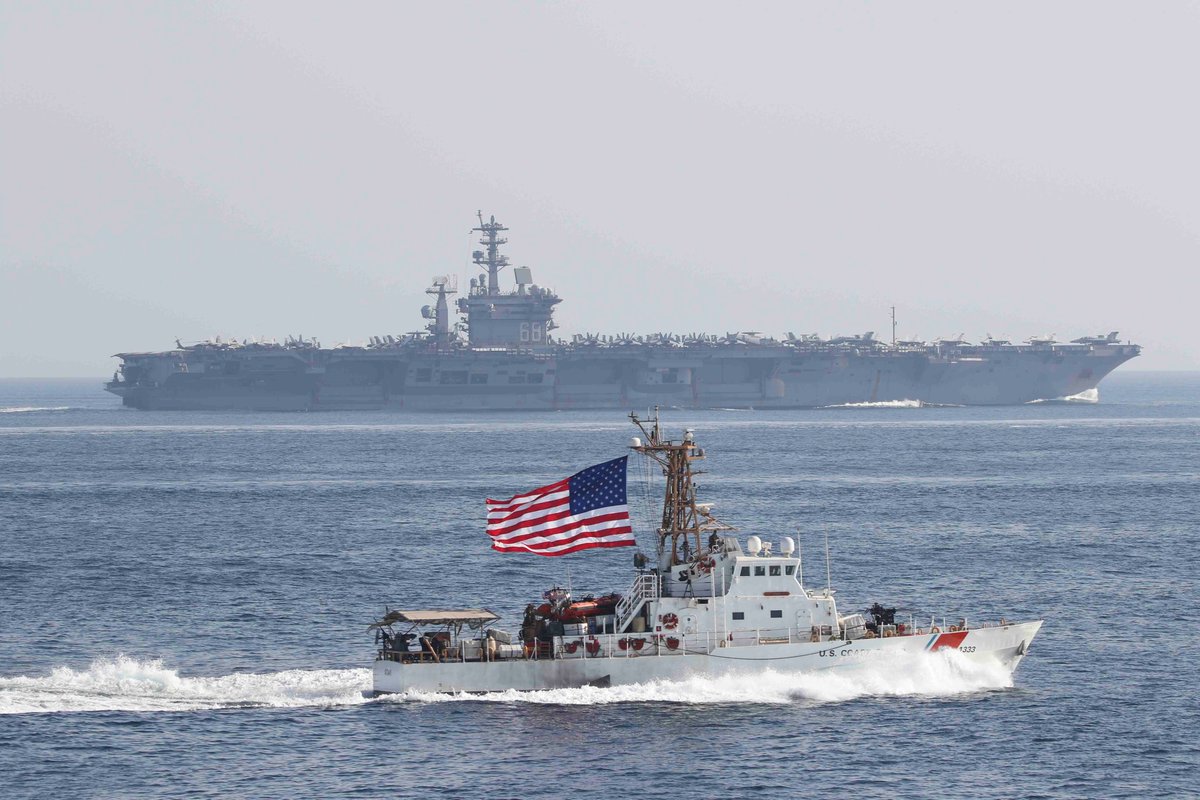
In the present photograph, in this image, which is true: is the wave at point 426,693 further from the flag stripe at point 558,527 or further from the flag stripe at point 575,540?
the flag stripe at point 558,527

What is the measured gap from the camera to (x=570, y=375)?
502 ft

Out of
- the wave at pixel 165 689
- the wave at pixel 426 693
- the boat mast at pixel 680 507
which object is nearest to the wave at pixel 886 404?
the wave at pixel 426 693

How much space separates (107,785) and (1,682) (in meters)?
8.08

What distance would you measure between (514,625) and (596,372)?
11156cm

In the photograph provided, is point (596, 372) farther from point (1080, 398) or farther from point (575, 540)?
point (575, 540)

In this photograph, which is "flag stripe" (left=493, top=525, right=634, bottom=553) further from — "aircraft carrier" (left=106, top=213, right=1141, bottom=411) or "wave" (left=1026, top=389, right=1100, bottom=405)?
"wave" (left=1026, top=389, right=1100, bottom=405)

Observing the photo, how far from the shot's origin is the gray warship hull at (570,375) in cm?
15025

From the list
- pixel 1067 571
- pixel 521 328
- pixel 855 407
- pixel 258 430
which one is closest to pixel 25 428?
pixel 258 430

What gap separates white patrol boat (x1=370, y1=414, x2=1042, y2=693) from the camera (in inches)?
1358

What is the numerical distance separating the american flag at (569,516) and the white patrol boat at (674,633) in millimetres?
913

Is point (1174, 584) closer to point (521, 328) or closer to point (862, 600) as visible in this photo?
point (862, 600)

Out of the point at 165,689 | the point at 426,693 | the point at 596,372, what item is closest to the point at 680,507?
the point at 426,693

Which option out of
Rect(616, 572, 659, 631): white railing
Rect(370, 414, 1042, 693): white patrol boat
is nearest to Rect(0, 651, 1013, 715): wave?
Rect(370, 414, 1042, 693): white patrol boat

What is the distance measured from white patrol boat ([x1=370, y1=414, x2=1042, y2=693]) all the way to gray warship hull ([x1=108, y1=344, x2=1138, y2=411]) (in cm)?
11450
